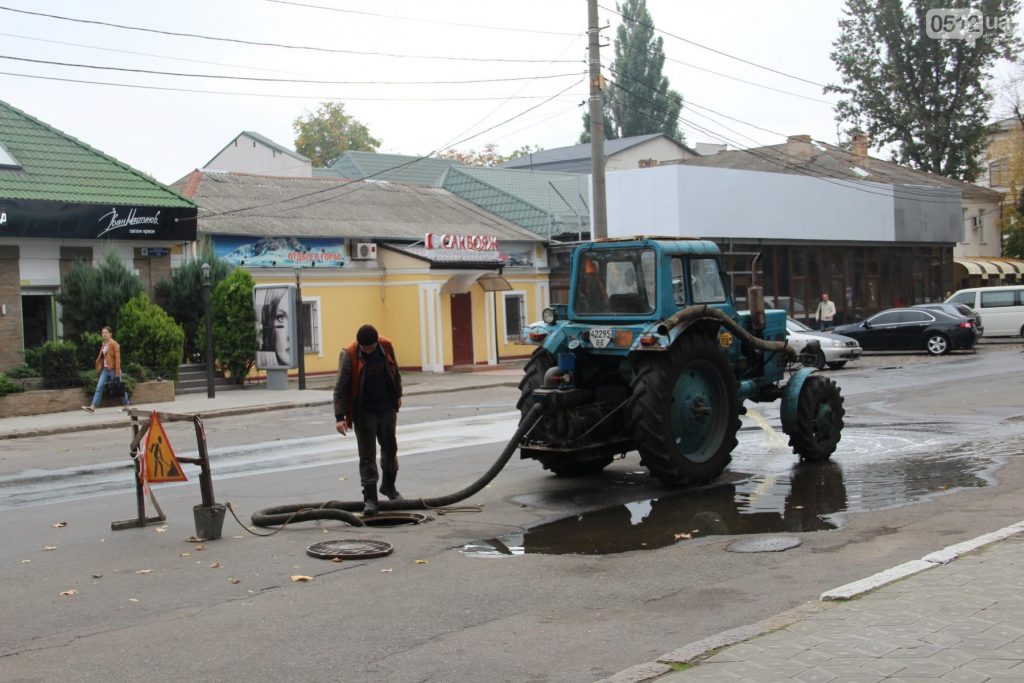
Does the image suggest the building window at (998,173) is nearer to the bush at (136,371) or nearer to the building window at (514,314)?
the building window at (514,314)

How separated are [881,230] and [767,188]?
8.63m

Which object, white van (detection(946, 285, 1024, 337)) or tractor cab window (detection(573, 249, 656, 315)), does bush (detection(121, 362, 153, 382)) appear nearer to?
tractor cab window (detection(573, 249, 656, 315))

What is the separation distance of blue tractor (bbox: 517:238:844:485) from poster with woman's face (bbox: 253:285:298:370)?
1718 cm

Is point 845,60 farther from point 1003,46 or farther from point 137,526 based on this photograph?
point 137,526

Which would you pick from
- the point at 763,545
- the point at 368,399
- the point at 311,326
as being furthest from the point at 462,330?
the point at 763,545

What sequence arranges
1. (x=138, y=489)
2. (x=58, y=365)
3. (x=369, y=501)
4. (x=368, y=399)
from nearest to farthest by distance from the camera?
(x=138, y=489) < (x=369, y=501) < (x=368, y=399) < (x=58, y=365)

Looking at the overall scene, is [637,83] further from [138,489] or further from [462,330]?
[138,489]

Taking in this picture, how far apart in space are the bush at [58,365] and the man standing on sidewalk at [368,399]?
16.5m

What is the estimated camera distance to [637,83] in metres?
89.6

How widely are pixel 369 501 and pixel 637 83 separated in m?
83.6

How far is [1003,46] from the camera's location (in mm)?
60125

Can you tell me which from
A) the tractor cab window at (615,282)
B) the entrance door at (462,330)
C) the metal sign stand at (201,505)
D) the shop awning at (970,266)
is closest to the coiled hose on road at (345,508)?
the metal sign stand at (201,505)

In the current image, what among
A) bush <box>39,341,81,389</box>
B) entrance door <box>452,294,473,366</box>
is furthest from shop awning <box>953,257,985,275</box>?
bush <box>39,341,81,389</box>

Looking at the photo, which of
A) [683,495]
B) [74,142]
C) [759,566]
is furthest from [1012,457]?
[74,142]
